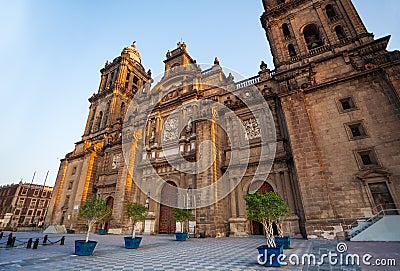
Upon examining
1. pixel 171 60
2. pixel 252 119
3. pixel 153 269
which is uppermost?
pixel 171 60

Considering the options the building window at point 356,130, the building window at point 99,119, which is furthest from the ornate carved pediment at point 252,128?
the building window at point 99,119

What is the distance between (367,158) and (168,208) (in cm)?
1506

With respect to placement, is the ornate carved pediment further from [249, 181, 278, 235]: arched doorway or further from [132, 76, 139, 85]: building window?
[132, 76, 139, 85]: building window

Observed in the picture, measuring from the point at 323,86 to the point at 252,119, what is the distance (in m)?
5.59

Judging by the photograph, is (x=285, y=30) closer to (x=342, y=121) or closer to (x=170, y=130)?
(x=342, y=121)

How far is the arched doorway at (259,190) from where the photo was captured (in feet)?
45.4

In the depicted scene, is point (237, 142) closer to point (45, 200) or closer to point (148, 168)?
point (148, 168)

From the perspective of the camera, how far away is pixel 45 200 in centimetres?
5316

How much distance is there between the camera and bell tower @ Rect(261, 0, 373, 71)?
15.7m

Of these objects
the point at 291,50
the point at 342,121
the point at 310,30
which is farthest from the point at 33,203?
the point at 310,30

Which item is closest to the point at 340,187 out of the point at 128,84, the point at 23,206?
the point at 128,84

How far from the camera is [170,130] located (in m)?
21.3

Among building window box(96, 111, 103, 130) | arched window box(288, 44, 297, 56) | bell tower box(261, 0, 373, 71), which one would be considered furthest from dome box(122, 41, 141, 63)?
arched window box(288, 44, 297, 56)

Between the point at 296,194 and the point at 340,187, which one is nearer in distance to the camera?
the point at 340,187
